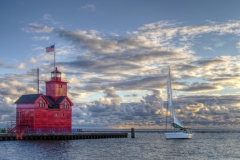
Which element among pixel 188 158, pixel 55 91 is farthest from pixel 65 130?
pixel 188 158

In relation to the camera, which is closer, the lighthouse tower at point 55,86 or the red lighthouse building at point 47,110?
the red lighthouse building at point 47,110

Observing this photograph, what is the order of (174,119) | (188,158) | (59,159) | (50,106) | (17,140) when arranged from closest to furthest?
(59,159) → (188,158) → (17,140) → (50,106) → (174,119)

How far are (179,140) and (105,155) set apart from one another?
38648 mm

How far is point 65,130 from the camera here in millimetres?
82875

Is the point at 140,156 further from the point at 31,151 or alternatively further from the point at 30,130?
the point at 30,130

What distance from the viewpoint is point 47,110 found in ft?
260

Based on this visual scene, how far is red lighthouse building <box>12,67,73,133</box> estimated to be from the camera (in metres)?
77.3

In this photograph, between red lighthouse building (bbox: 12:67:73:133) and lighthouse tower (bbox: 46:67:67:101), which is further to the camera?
lighthouse tower (bbox: 46:67:67:101)

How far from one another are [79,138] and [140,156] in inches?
1252

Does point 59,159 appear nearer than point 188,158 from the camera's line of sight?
Yes

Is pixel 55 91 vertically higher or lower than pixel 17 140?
higher

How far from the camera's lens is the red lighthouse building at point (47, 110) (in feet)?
254

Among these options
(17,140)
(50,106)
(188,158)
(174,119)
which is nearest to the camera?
(188,158)

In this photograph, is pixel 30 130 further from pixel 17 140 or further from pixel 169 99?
pixel 169 99
